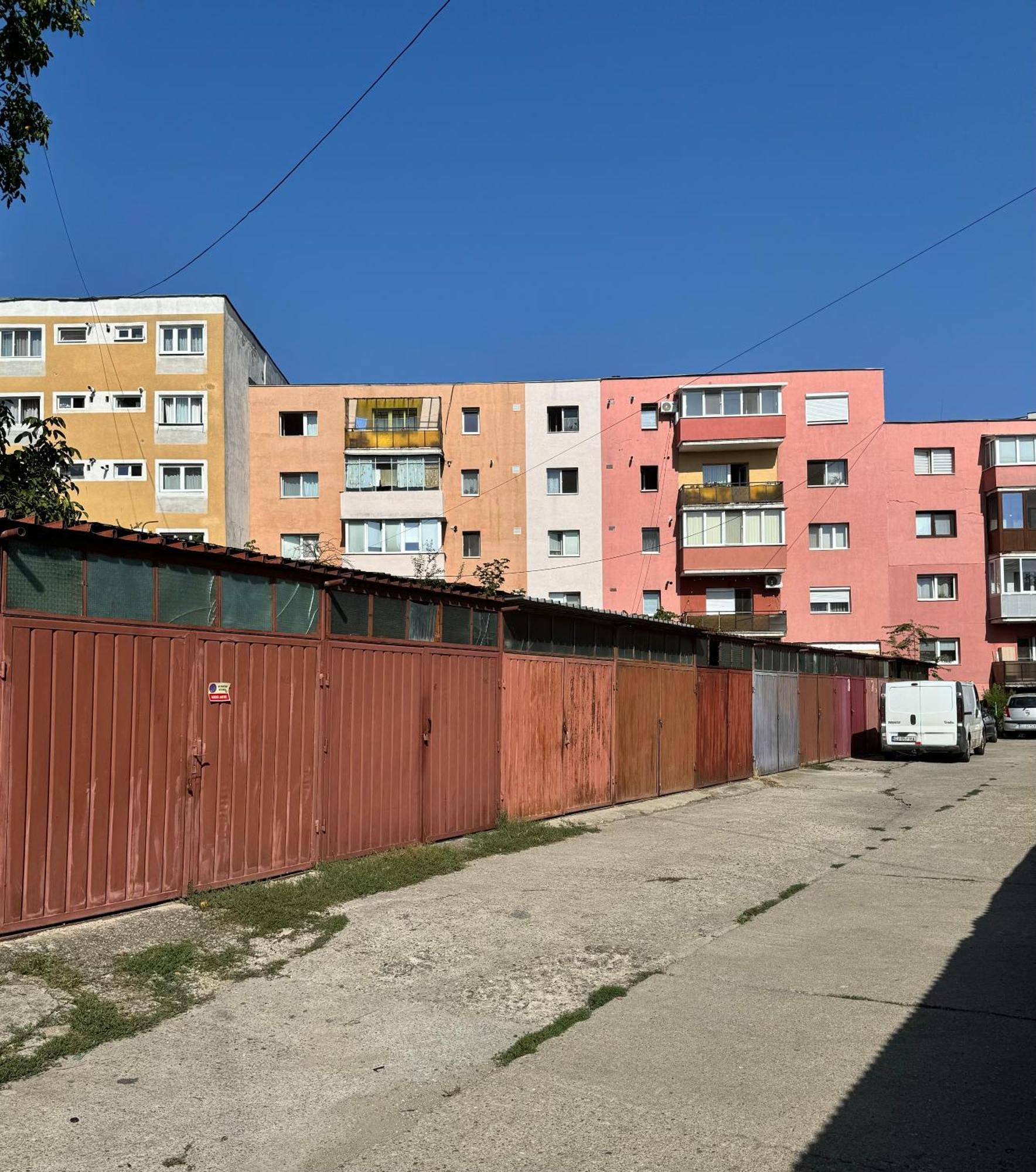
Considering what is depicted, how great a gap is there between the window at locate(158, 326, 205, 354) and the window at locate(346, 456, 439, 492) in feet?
26.3

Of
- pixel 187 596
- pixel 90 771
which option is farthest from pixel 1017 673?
pixel 90 771

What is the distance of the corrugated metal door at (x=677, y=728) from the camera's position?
22.1 metres

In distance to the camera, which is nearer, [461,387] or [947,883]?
[947,883]

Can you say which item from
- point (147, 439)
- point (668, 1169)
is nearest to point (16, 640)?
point (668, 1169)

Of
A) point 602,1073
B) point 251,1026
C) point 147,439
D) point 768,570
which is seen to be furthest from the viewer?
point 768,570

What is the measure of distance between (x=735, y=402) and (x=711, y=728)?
95.8ft

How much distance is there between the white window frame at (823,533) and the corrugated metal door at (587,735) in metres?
34.9

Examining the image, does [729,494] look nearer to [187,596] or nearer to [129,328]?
[129,328]

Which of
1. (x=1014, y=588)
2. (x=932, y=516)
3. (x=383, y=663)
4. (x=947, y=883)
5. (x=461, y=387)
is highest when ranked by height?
(x=461, y=387)

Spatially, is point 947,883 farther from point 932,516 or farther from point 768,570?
point 932,516

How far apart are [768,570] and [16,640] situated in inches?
1790

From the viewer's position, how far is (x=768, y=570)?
168 feet

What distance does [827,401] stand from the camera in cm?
5234

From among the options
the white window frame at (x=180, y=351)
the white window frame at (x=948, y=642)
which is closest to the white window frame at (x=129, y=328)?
the white window frame at (x=180, y=351)
